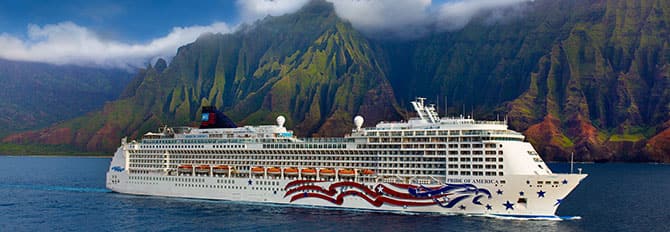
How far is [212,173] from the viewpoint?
184 ft

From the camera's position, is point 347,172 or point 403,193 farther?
point 347,172

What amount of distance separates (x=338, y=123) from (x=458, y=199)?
15290 cm

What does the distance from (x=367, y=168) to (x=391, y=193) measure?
325 centimetres

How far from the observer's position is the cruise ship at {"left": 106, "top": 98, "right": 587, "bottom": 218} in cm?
4369

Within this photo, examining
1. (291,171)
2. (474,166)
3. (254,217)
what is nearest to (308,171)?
(291,171)

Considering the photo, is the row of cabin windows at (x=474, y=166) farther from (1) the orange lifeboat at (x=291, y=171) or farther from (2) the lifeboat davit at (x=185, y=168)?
(2) the lifeboat davit at (x=185, y=168)

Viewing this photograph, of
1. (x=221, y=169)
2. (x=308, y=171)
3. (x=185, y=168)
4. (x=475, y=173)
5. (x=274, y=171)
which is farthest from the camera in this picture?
(x=185, y=168)

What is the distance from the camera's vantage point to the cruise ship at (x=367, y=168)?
4369 cm

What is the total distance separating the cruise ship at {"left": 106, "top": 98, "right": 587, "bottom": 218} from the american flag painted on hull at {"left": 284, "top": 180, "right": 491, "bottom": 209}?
0.07m

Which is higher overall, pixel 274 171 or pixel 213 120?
pixel 213 120

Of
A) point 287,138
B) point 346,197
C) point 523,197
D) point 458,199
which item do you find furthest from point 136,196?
point 523,197

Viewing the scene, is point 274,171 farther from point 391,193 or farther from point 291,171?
point 391,193

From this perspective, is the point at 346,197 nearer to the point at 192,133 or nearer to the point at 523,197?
the point at 523,197

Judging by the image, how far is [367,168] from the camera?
49.1 metres
